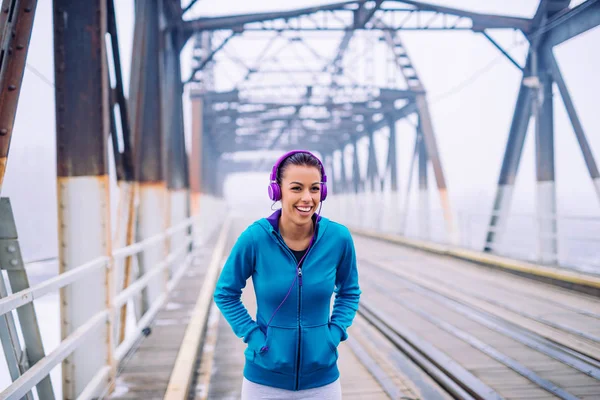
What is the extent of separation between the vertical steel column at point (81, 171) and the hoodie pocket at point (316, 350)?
2.57 meters

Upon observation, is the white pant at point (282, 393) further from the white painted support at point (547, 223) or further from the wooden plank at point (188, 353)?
the white painted support at point (547, 223)

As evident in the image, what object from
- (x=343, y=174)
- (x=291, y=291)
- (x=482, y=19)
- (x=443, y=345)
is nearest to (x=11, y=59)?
(x=291, y=291)

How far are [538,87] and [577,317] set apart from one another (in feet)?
18.5

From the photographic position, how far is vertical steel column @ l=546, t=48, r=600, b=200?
29.3 feet

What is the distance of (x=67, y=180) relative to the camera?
421 centimetres

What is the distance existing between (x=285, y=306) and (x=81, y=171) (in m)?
2.68

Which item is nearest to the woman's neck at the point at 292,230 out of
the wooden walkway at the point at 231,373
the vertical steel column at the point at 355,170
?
the wooden walkway at the point at 231,373

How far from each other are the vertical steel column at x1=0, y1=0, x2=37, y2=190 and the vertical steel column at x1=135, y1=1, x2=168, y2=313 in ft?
14.8

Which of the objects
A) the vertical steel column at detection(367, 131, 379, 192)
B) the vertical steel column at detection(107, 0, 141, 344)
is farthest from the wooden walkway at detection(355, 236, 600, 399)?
the vertical steel column at detection(367, 131, 379, 192)

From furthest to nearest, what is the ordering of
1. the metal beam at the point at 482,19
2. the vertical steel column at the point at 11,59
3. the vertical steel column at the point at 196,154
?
the vertical steel column at the point at 196,154, the metal beam at the point at 482,19, the vertical steel column at the point at 11,59

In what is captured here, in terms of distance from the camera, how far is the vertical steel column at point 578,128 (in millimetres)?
8930

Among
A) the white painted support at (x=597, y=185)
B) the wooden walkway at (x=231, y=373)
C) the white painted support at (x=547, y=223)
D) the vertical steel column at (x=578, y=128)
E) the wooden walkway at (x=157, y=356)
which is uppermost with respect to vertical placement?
the vertical steel column at (x=578, y=128)

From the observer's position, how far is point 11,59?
3066 millimetres

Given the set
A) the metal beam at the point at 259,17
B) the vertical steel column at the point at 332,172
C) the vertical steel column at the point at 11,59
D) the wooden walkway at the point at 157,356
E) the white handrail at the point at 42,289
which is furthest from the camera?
the vertical steel column at the point at 332,172
